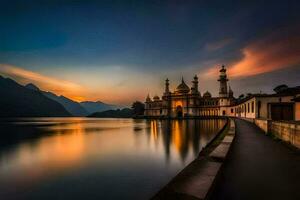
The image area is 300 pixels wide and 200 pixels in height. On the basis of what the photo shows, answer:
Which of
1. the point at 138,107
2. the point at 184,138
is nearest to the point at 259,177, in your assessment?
the point at 184,138

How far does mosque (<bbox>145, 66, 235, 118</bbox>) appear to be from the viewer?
276 ft

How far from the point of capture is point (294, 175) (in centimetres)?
604

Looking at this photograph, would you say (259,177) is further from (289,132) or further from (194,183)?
(289,132)

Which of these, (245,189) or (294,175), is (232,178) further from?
(294,175)

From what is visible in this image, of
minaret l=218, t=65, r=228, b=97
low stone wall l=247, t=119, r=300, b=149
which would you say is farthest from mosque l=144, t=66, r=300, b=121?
low stone wall l=247, t=119, r=300, b=149

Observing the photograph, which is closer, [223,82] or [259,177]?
[259,177]

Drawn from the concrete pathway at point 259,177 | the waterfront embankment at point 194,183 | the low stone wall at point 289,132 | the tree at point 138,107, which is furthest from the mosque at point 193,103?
the waterfront embankment at point 194,183

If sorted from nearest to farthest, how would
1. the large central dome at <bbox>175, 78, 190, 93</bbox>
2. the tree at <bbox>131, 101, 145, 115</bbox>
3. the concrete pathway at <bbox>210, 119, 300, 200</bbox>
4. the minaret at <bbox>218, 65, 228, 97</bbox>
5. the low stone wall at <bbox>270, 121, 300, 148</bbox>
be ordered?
the concrete pathway at <bbox>210, 119, 300, 200</bbox>
the low stone wall at <bbox>270, 121, 300, 148</bbox>
the minaret at <bbox>218, 65, 228, 97</bbox>
the large central dome at <bbox>175, 78, 190, 93</bbox>
the tree at <bbox>131, 101, 145, 115</bbox>

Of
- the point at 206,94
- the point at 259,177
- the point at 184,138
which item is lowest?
the point at 184,138

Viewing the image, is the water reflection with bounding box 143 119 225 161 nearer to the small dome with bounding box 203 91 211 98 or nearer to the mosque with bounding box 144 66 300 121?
the mosque with bounding box 144 66 300 121

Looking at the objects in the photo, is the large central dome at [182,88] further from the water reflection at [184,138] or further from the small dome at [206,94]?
the water reflection at [184,138]

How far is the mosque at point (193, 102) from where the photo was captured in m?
84.1

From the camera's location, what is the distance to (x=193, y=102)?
9288 centimetres

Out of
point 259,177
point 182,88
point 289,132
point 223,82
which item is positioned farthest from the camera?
point 182,88
